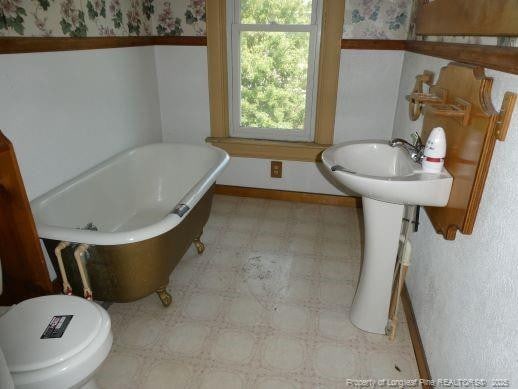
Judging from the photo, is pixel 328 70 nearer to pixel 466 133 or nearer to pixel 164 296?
pixel 466 133

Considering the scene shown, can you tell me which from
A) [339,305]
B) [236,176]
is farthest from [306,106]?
[339,305]

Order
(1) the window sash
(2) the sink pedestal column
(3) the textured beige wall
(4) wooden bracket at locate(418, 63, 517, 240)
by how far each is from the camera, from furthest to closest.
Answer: (1) the window sash, (2) the sink pedestal column, (4) wooden bracket at locate(418, 63, 517, 240), (3) the textured beige wall

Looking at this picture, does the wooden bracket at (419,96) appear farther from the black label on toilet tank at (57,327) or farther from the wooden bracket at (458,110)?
the black label on toilet tank at (57,327)

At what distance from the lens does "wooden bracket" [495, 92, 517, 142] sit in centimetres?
92

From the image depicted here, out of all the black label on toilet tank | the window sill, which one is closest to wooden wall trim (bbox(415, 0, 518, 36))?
the window sill

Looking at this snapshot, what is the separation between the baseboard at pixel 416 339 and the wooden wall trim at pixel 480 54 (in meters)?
1.12

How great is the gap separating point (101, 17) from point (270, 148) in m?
1.42

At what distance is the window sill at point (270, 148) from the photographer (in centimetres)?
279

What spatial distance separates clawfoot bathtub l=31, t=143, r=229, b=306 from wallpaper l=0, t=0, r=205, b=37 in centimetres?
73

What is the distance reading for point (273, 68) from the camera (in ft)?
8.93

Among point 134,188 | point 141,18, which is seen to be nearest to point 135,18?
point 141,18

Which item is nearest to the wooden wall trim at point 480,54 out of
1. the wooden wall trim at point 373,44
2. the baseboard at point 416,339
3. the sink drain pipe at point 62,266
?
the wooden wall trim at point 373,44

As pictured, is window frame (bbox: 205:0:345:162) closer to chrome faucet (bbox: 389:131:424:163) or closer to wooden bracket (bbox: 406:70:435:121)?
wooden bracket (bbox: 406:70:435:121)

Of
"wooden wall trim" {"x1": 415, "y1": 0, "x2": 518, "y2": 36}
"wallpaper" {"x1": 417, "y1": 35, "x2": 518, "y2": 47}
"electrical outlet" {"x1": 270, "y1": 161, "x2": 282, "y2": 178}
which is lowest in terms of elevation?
"electrical outlet" {"x1": 270, "y1": 161, "x2": 282, "y2": 178}
